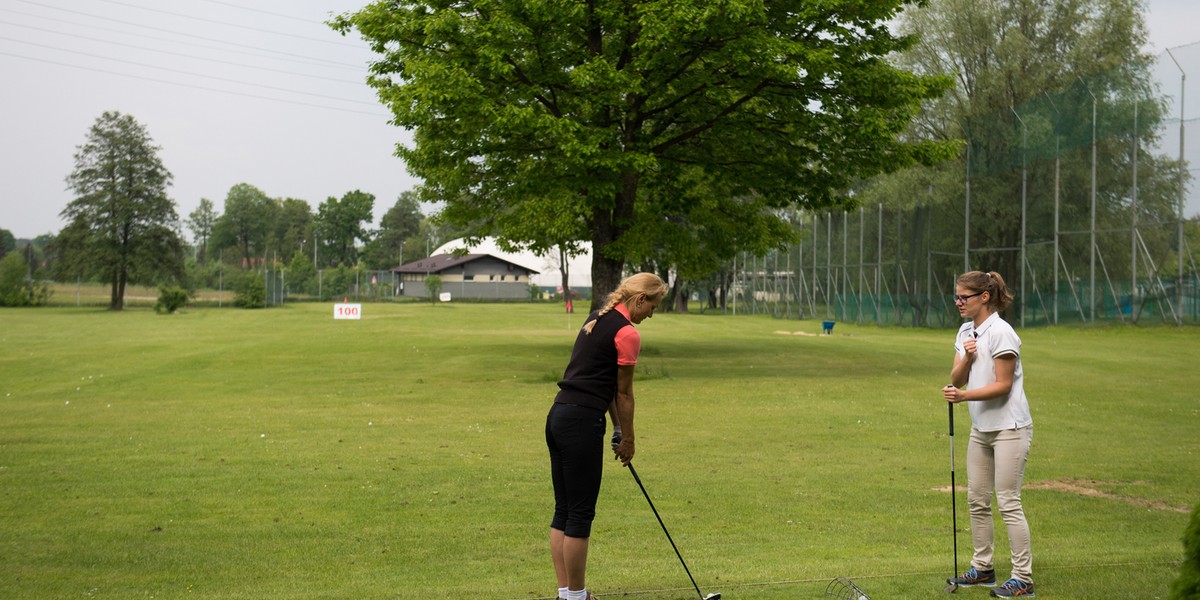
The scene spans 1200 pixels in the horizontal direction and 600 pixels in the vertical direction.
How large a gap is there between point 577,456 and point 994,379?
2714 mm

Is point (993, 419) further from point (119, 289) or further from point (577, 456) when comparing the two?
point (119, 289)

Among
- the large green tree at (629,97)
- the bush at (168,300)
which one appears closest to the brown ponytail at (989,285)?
the large green tree at (629,97)

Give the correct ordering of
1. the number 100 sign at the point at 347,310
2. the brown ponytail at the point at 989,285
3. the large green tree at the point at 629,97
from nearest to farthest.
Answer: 1. the brown ponytail at the point at 989,285
2. the large green tree at the point at 629,97
3. the number 100 sign at the point at 347,310

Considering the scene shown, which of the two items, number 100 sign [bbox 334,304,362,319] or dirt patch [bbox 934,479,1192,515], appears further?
number 100 sign [bbox 334,304,362,319]

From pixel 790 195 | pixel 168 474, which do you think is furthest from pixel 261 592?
pixel 790 195

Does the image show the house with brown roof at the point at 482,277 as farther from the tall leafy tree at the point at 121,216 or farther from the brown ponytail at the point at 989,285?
the brown ponytail at the point at 989,285

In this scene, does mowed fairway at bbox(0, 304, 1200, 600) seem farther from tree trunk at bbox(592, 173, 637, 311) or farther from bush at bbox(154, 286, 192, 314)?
bush at bbox(154, 286, 192, 314)

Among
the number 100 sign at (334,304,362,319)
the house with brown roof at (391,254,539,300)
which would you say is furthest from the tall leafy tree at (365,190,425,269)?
the number 100 sign at (334,304,362,319)

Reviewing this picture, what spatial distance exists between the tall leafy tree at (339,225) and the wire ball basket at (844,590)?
186660 millimetres

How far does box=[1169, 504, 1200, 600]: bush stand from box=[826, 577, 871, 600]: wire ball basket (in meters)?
2.56

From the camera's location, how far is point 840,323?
6375cm

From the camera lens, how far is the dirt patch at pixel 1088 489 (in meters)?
11.1

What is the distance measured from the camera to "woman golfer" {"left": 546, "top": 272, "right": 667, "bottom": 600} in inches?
257

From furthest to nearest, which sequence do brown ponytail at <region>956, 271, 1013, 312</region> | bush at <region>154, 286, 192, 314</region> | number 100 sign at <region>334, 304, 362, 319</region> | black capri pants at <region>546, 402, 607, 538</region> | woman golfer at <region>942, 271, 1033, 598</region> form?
bush at <region>154, 286, 192, 314</region>
number 100 sign at <region>334, 304, 362, 319</region>
brown ponytail at <region>956, 271, 1013, 312</region>
woman golfer at <region>942, 271, 1033, 598</region>
black capri pants at <region>546, 402, 607, 538</region>
